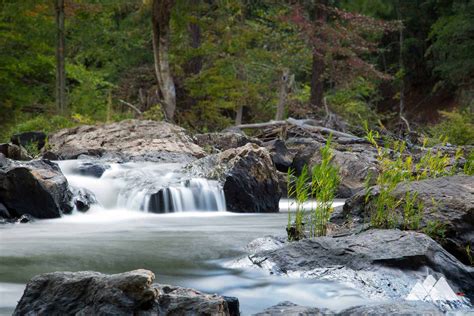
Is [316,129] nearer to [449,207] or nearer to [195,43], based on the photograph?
[195,43]

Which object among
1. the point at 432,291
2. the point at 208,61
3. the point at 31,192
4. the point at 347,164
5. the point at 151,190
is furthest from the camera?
the point at 208,61

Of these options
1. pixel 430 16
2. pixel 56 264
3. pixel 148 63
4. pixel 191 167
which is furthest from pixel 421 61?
pixel 56 264

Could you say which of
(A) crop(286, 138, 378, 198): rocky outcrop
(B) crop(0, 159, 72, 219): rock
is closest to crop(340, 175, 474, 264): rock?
(B) crop(0, 159, 72, 219): rock

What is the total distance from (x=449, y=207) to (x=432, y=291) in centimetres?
160

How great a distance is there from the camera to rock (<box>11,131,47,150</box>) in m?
14.3

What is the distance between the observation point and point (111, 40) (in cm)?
2447

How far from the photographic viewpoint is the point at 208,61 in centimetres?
2008

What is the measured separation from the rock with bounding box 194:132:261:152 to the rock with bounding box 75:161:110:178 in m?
3.17

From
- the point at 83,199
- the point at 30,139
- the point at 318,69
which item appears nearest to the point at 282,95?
the point at 318,69

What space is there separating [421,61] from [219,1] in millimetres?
13153

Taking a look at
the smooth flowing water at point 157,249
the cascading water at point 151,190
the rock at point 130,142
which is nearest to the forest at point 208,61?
the rock at point 130,142

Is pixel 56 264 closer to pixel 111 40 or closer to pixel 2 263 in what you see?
pixel 2 263

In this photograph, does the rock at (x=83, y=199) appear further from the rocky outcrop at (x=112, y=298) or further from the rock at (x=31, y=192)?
the rocky outcrop at (x=112, y=298)

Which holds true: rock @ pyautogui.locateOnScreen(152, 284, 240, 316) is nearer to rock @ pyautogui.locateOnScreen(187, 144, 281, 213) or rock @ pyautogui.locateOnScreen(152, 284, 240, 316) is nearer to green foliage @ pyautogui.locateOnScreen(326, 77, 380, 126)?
rock @ pyautogui.locateOnScreen(187, 144, 281, 213)
